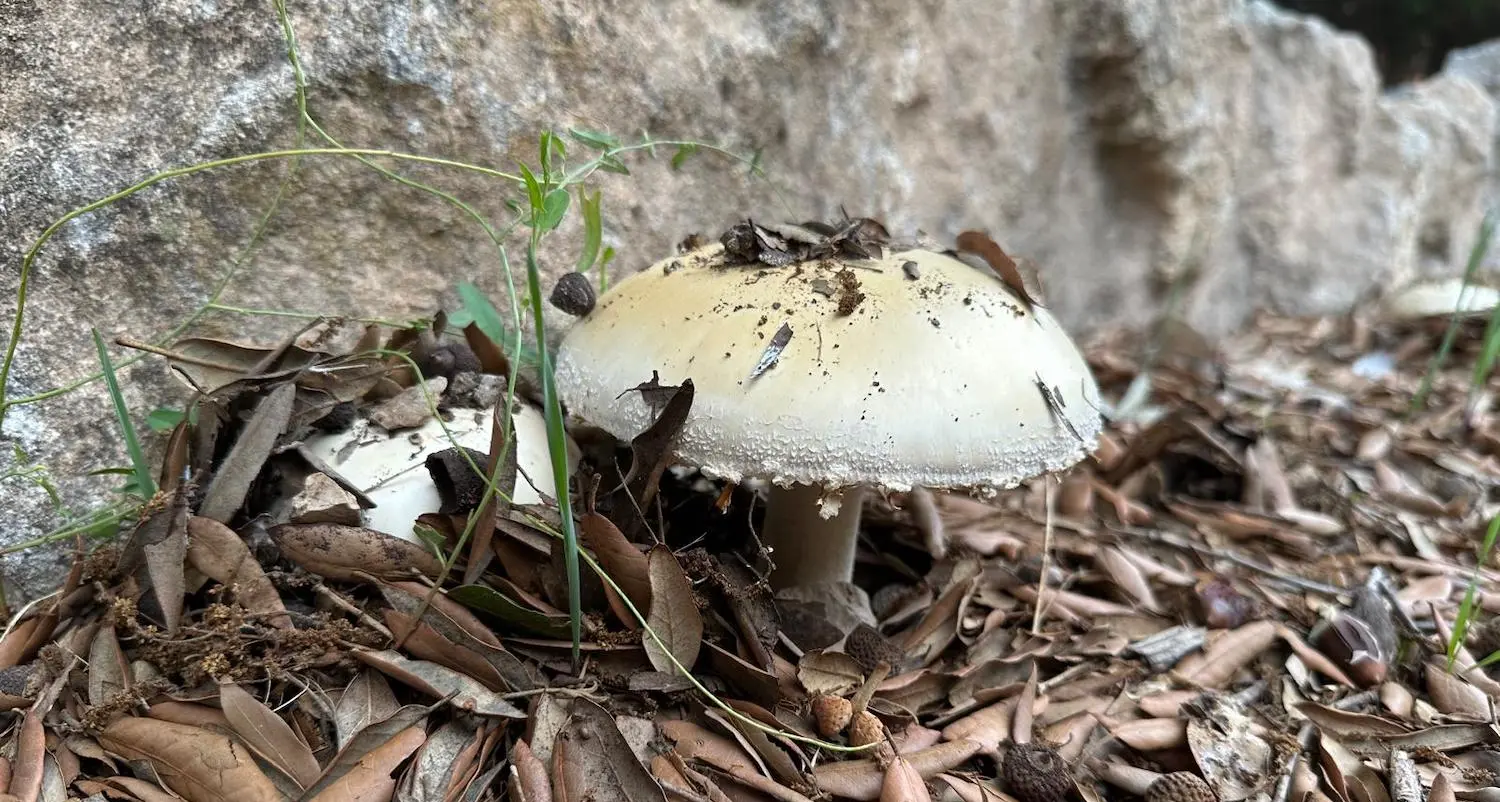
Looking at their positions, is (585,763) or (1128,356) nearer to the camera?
(585,763)

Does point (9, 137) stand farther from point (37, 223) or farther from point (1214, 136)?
point (1214, 136)

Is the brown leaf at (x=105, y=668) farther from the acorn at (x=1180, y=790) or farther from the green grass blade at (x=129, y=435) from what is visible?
the acorn at (x=1180, y=790)

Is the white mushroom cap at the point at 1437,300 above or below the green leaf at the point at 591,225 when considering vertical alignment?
below

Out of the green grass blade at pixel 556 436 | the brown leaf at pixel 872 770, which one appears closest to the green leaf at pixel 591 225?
the green grass blade at pixel 556 436

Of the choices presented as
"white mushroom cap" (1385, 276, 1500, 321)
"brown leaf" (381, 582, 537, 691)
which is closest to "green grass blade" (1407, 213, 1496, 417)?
"white mushroom cap" (1385, 276, 1500, 321)

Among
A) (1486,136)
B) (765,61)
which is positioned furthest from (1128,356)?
(1486,136)
